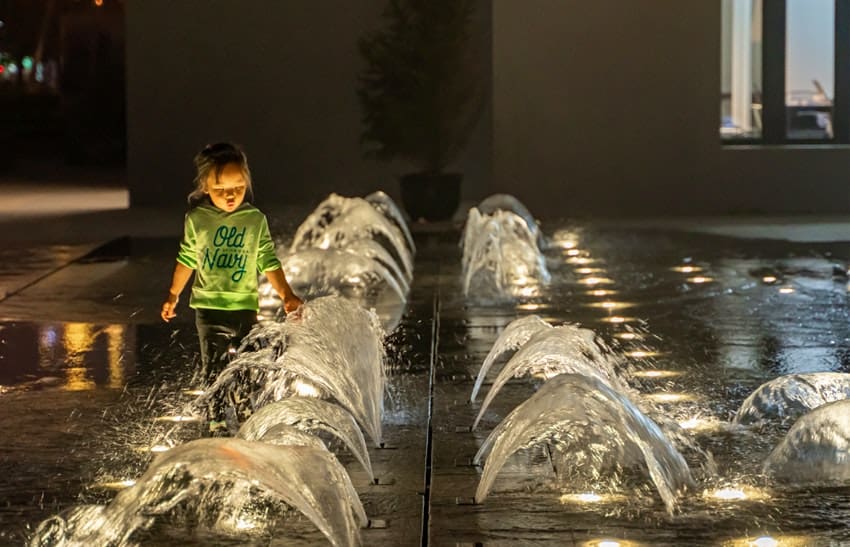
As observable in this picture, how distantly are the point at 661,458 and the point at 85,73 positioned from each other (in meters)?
34.8

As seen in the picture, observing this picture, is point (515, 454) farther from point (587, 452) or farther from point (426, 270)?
point (426, 270)

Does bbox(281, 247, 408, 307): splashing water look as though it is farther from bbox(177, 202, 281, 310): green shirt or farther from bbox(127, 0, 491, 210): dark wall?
bbox(127, 0, 491, 210): dark wall

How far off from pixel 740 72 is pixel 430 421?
14503 millimetres

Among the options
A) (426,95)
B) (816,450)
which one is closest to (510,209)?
(426,95)

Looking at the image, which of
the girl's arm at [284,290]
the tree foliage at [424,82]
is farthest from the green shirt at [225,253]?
the tree foliage at [424,82]

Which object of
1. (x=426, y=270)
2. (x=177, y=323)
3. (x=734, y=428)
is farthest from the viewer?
(x=426, y=270)

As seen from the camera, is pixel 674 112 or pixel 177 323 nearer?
pixel 177 323

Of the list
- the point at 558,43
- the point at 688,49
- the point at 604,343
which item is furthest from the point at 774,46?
the point at 604,343

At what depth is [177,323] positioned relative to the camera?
10.2 m

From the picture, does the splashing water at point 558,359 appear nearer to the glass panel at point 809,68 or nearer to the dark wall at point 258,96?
the glass panel at point 809,68

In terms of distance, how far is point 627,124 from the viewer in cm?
2012

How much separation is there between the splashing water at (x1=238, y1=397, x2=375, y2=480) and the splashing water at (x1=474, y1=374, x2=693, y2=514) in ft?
1.62

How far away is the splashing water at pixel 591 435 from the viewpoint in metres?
5.72

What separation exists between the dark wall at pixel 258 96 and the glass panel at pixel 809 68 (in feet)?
15.2
